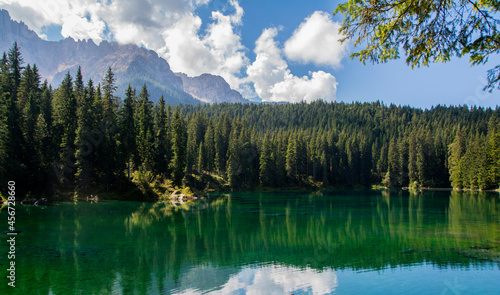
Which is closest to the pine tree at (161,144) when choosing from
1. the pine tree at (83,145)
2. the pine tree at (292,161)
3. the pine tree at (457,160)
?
the pine tree at (83,145)

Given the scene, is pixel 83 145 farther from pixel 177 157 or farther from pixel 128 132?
pixel 177 157

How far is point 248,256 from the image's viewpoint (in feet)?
59.9

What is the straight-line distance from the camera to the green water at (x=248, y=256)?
13336 mm

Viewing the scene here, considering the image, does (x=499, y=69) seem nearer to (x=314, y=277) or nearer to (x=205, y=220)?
(x=314, y=277)

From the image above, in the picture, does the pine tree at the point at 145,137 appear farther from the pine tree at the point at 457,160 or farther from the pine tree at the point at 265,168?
the pine tree at the point at 457,160

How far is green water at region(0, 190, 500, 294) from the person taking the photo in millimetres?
13336

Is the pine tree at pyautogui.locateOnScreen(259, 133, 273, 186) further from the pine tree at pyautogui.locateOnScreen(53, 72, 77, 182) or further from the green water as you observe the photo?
the green water

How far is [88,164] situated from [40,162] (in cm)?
632

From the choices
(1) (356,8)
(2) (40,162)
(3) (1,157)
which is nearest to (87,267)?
(1) (356,8)

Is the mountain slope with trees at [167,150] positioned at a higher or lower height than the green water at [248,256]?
higher

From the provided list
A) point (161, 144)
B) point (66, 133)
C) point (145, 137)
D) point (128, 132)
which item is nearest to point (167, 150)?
point (161, 144)

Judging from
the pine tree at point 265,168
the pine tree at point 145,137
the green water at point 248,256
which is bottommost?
the green water at point 248,256

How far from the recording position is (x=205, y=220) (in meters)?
31.7

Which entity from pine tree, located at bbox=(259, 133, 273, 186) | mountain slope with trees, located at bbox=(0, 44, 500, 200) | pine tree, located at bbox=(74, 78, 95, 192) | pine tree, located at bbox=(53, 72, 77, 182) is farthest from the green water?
pine tree, located at bbox=(259, 133, 273, 186)
